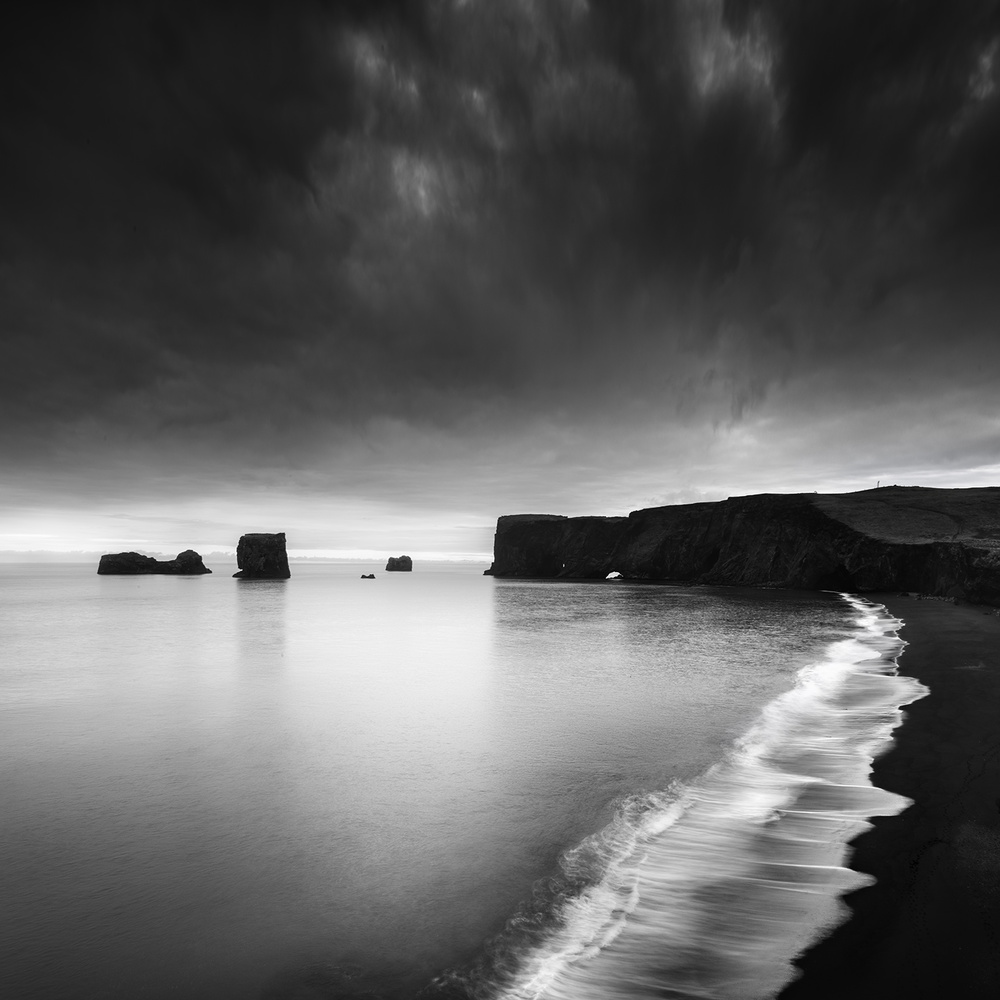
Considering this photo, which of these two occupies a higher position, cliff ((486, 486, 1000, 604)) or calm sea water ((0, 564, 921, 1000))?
cliff ((486, 486, 1000, 604))

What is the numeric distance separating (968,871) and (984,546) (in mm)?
42976

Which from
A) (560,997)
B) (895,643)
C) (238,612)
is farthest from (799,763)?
(238,612)

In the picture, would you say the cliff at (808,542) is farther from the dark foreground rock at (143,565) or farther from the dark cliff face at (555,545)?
the dark foreground rock at (143,565)

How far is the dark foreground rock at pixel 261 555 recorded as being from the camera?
406 feet

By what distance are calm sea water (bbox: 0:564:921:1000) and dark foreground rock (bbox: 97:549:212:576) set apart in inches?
5815

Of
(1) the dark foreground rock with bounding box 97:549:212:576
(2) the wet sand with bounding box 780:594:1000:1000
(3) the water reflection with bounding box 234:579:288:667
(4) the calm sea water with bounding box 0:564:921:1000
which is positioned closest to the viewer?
(2) the wet sand with bounding box 780:594:1000:1000

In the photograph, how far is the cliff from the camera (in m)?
50.6

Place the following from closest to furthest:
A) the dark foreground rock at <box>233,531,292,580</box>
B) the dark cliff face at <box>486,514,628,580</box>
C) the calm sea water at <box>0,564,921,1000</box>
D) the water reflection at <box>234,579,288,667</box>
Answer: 1. the calm sea water at <box>0,564,921,1000</box>
2. the water reflection at <box>234,579,288,667</box>
3. the dark cliff face at <box>486,514,628,580</box>
4. the dark foreground rock at <box>233,531,292,580</box>

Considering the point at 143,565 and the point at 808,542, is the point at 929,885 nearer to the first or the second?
the point at 808,542

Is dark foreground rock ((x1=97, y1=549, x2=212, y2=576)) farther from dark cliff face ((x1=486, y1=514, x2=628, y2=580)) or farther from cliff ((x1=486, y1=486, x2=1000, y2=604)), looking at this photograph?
cliff ((x1=486, y1=486, x2=1000, y2=604))

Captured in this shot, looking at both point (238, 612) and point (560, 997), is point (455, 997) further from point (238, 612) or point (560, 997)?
point (238, 612)

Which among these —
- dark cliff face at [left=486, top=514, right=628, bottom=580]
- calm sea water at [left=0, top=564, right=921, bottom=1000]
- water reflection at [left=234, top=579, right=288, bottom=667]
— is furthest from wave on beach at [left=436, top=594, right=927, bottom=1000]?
dark cliff face at [left=486, top=514, right=628, bottom=580]

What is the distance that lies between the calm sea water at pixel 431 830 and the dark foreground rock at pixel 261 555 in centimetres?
11279

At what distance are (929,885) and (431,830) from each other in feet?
16.9
